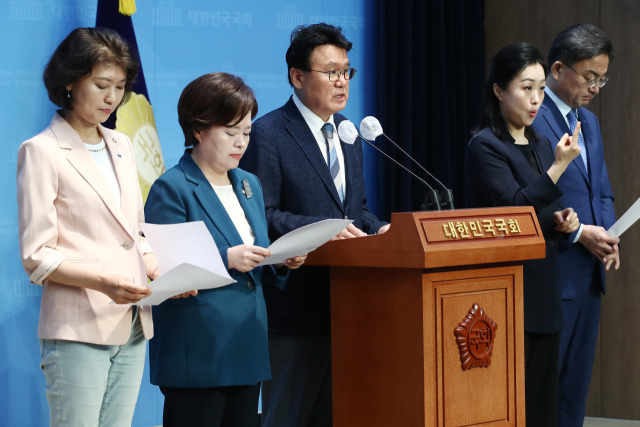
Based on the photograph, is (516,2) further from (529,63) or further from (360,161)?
(360,161)

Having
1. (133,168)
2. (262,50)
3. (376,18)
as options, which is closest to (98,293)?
(133,168)

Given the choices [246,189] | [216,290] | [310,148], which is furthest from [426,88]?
[216,290]

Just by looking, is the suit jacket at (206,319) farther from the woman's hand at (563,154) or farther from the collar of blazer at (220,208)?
the woman's hand at (563,154)

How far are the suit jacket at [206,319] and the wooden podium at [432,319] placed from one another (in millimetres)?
304

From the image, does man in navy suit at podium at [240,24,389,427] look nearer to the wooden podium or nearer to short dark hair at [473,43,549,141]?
the wooden podium

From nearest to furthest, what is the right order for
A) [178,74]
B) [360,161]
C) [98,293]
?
[98,293], [360,161], [178,74]

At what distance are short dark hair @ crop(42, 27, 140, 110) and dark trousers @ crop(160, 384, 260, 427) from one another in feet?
2.57

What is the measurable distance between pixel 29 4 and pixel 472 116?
2801 millimetres

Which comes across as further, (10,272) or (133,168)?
(10,272)

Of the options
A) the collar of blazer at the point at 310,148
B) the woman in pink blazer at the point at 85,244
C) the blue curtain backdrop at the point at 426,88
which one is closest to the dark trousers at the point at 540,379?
the collar of blazer at the point at 310,148

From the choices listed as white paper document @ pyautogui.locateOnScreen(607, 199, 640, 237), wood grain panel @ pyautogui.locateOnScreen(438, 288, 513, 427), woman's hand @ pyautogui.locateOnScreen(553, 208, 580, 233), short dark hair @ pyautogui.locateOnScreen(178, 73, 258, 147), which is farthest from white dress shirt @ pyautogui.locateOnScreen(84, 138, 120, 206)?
white paper document @ pyautogui.locateOnScreen(607, 199, 640, 237)

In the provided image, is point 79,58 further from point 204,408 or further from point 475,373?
point 475,373

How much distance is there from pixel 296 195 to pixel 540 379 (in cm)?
102

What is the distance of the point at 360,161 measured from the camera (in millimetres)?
2439
